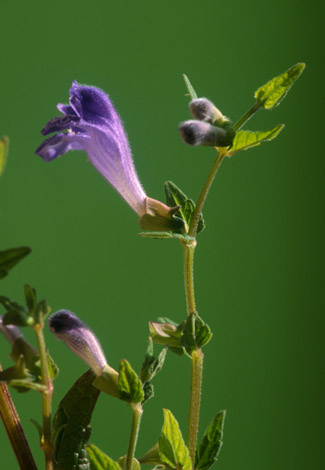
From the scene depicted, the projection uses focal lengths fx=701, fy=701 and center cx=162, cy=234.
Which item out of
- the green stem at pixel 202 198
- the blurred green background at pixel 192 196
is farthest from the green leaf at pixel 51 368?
the blurred green background at pixel 192 196

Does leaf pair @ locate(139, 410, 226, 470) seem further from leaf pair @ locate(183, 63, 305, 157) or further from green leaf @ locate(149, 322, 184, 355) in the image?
leaf pair @ locate(183, 63, 305, 157)

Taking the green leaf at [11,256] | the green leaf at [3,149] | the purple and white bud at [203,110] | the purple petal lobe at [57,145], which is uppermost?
the green leaf at [3,149]

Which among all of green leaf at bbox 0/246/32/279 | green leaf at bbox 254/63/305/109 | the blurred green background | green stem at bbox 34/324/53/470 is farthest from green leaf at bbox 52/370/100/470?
the blurred green background

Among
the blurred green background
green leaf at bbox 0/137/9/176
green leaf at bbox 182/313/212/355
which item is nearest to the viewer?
green leaf at bbox 0/137/9/176

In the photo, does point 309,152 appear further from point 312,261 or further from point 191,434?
point 191,434

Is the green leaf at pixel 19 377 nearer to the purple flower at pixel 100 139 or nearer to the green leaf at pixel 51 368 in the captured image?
the green leaf at pixel 51 368

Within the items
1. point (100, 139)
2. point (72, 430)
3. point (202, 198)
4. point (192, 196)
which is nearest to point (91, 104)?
point (100, 139)
